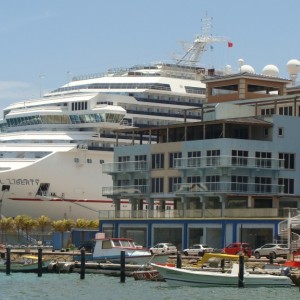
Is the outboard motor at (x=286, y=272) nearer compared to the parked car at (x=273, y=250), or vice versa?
the outboard motor at (x=286, y=272)

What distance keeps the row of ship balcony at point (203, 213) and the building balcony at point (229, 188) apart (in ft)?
5.37

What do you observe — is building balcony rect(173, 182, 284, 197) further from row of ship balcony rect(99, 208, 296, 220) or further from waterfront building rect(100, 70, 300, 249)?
row of ship balcony rect(99, 208, 296, 220)

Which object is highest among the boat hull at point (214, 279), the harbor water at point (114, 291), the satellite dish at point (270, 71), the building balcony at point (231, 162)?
the satellite dish at point (270, 71)

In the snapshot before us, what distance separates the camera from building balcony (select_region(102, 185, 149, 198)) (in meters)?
106

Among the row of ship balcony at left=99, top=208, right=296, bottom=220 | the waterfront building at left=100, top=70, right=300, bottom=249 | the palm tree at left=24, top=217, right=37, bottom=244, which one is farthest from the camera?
the palm tree at left=24, top=217, right=37, bottom=244

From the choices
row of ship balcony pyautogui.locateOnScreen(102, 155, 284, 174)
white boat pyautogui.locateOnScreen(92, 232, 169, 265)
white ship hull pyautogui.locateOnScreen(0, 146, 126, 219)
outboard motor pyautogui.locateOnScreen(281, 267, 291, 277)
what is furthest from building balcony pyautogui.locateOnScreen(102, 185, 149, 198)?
outboard motor pyautogui.locateOnScreen(281, 267, 291, 277)

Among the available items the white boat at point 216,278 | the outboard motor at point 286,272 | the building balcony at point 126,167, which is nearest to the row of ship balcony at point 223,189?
the building balcony at point 126,167

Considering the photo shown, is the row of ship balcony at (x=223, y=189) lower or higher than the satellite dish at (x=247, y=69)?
lower

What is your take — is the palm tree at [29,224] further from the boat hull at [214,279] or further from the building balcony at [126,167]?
the boat hull at [214,279]

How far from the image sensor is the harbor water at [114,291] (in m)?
65.7

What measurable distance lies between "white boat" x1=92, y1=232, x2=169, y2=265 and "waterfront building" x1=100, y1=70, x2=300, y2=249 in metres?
12.5

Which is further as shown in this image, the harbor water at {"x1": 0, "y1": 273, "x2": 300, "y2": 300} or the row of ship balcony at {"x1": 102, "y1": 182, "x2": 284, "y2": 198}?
the row of ship balcony at {"x1": 102, "y1": 182, "x2": 284, "y2": 198}

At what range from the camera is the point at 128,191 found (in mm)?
106750

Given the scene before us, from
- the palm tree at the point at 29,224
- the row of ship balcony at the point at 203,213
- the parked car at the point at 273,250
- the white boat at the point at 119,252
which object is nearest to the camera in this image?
the white boat at the point at 119,252
